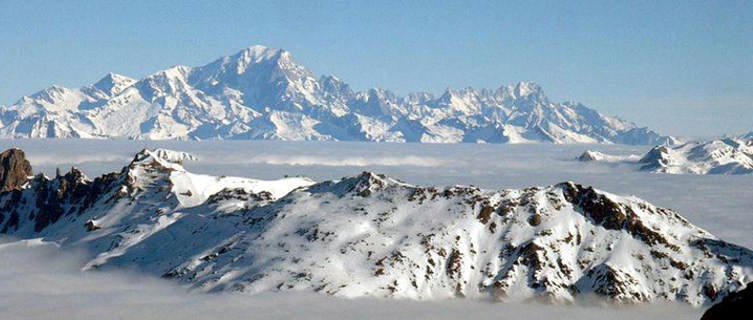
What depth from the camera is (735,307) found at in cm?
9300

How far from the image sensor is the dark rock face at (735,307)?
3615 inches

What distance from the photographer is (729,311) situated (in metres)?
93.3

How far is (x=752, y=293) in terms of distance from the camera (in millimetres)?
93250

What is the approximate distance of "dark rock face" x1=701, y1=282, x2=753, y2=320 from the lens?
91.8m

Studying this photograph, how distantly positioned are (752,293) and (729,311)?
136 inches
